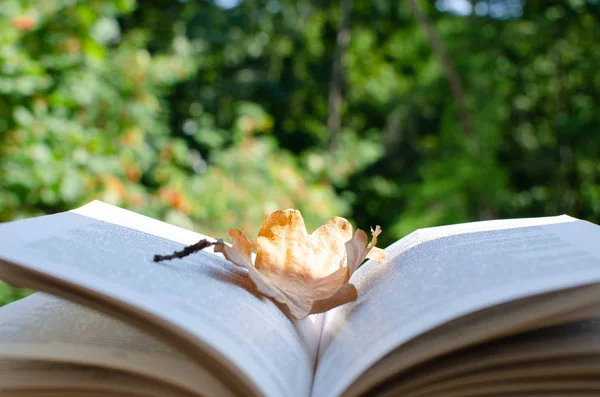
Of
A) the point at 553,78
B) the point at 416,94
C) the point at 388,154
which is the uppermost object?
the point at 553,78

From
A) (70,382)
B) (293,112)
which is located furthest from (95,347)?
(293,112)

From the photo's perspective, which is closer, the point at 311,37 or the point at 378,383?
the point at 378,383

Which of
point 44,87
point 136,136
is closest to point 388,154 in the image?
point 136,136

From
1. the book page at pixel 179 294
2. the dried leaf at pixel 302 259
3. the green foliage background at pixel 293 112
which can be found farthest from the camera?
the green foliage background at pixel 293 112

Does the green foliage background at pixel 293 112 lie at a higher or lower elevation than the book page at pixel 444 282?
higher

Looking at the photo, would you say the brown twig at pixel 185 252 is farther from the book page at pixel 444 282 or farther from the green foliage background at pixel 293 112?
the green foliage background at pixel 293 112

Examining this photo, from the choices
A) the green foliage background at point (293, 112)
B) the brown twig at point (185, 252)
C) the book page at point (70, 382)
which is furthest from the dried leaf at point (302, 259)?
the green foliage background at point (293, 112)

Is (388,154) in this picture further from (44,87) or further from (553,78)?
(44,87)
